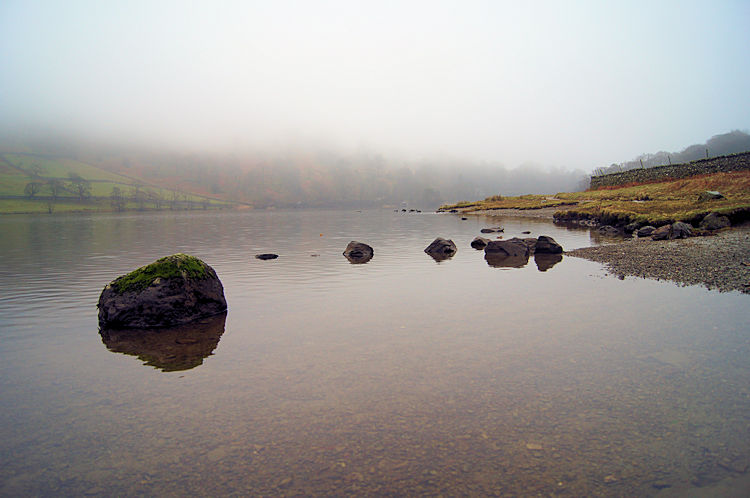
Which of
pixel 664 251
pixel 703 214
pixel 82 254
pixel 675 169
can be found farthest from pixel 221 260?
pixel 675 169

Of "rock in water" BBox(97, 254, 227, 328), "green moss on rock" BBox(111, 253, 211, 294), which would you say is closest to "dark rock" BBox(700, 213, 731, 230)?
"rock in water" BBox(97, 254, 227, 328)

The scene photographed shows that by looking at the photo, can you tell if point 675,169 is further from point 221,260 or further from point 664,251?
point 221,260

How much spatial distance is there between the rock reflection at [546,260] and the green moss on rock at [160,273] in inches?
883

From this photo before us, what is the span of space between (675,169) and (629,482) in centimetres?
11533

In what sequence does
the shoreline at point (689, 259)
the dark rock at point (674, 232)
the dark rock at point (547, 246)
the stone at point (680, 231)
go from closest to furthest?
the shoreline at point (689, 259) → the dark rock at point (547, 246) → the stone at point (680, 231) → the dark rock at point (674, 232)

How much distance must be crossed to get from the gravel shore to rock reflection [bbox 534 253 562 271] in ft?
6.60

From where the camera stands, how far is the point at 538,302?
20.2 metres

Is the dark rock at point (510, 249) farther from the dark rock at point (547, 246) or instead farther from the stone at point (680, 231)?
the stone at point (680, 231)

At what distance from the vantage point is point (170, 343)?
1518 centimetres

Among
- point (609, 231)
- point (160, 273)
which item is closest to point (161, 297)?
point (160, 273)

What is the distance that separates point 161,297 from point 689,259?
3068 centimetres

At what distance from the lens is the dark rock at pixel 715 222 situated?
4172cm

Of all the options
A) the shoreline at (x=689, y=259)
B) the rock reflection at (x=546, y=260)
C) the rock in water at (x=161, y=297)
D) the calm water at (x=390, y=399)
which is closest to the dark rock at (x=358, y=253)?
the rock reflection at (x=546, y=260)

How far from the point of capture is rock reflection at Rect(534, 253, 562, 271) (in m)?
31.1
